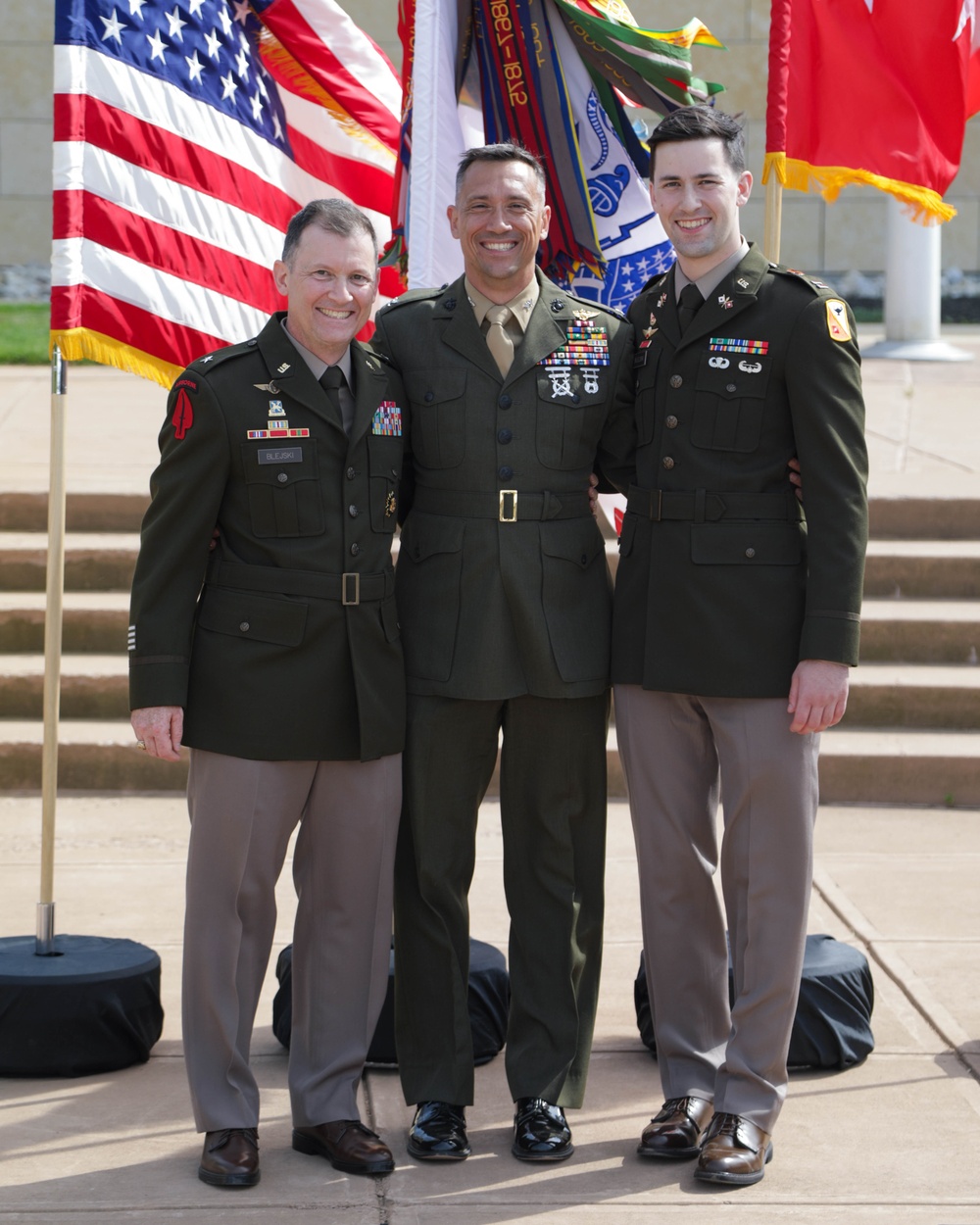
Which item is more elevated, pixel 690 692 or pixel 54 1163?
pixel 690 692

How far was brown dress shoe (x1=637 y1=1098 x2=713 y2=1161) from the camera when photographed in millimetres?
3357

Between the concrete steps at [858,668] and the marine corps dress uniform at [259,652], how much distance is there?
3061 mm

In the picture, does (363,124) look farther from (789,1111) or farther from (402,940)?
(789,1111)

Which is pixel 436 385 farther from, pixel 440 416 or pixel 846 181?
pixel 846 181

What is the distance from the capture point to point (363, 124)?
4676 mm

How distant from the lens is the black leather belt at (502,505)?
3398 millimetres

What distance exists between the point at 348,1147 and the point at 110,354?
6.38 ft

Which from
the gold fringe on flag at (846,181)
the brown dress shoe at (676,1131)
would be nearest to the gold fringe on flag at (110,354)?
the gold fringe on flag at (846,181)

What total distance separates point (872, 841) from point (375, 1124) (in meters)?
2.75

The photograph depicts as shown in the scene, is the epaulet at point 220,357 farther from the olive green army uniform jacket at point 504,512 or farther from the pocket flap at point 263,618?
the pocket flap at point 263,618

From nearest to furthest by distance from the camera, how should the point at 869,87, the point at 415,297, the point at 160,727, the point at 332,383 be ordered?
the point at 160,727 → the point at 332,383 → the point at 415,297 → the point at 869,87

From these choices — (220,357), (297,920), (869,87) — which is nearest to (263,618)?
(220,357)

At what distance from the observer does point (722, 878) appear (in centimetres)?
343

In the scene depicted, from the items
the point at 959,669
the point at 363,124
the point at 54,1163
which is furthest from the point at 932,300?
the point at 54,1163
